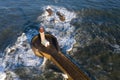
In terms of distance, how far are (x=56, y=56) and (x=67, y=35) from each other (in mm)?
5409

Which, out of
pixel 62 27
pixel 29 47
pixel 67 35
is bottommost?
pixel 29 47

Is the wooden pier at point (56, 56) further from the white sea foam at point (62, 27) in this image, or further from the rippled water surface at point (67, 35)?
the white sea foam at point (62, 27)

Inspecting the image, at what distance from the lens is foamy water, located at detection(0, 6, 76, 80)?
88.8 ft

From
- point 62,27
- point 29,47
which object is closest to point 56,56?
point 29,47

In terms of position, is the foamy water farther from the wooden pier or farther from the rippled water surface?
the wooden pier

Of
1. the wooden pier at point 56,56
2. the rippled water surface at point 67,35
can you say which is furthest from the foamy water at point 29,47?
the wooden pier at point 56,56

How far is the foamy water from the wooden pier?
99 centimetres

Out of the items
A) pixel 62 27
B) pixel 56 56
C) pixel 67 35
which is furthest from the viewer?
pixel 62 27

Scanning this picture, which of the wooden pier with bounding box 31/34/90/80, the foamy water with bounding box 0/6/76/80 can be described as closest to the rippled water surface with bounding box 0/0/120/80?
the foamy water with bounding box 0/6/76/80

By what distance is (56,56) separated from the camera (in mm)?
27141

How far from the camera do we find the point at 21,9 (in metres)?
38.3

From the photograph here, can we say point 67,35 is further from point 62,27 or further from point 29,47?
point 29,47

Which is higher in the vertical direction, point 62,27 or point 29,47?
point 62,27

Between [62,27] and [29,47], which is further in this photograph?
[62,27]
